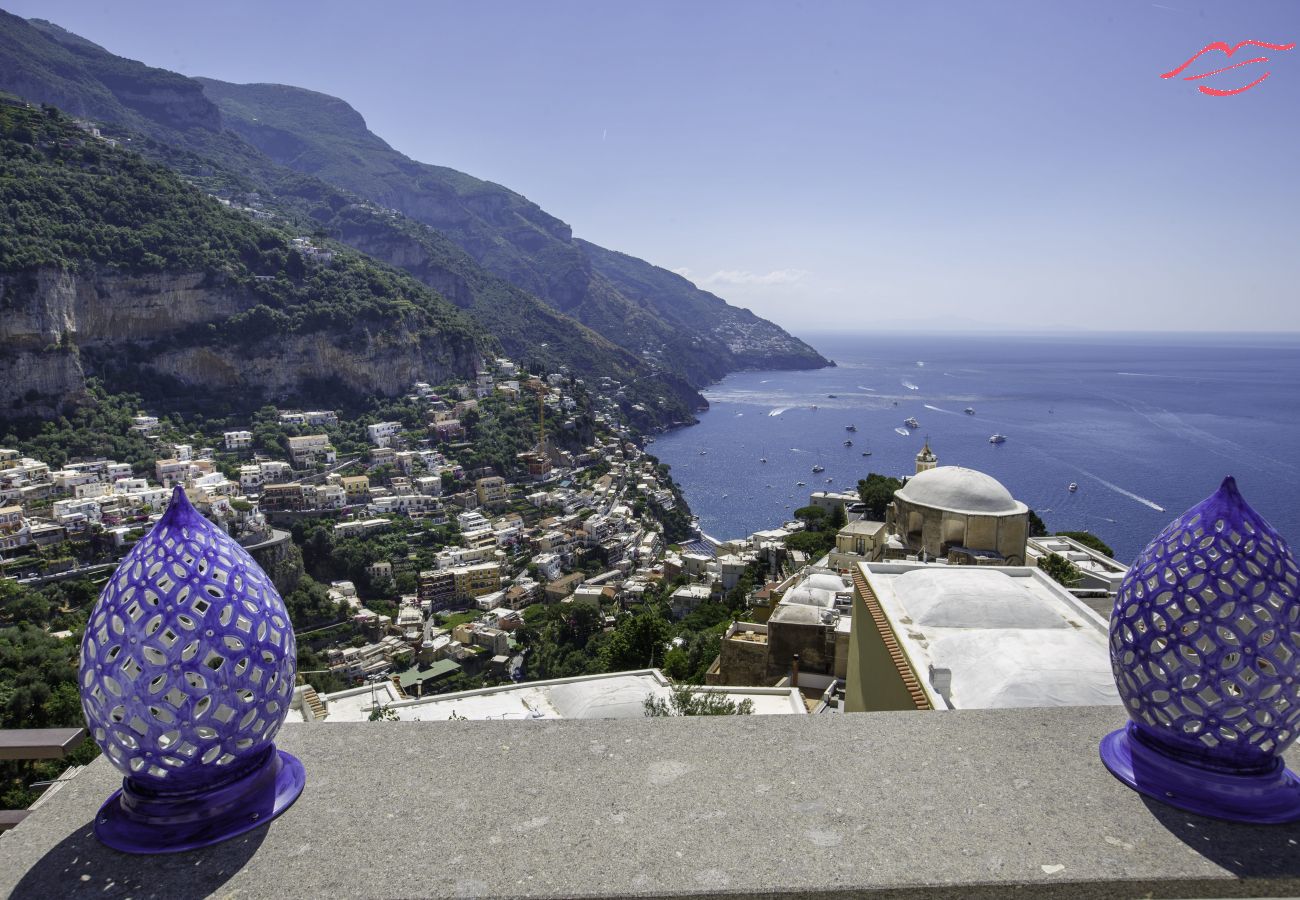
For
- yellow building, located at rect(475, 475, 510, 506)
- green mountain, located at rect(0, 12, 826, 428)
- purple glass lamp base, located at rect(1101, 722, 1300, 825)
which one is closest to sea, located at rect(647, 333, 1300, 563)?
yellow building, located at rect(475, 475, 510, 506)

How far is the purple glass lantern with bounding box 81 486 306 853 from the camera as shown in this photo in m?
1.73

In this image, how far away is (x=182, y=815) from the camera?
1.74 metres

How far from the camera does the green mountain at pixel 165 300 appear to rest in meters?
40.7

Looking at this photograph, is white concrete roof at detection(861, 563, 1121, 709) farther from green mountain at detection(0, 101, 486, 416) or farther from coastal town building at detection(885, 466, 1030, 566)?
green mountain at detection(0, 101, 486, 416)

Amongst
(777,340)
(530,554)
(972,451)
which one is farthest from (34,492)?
(777,340)

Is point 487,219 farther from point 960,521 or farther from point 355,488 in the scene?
point 960,521

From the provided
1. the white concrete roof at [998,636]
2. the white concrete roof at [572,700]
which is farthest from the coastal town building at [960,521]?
the white concrete roof at [572,700]

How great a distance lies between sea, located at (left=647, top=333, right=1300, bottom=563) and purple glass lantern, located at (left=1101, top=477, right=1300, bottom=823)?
111 ft

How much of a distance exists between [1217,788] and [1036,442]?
211 feet

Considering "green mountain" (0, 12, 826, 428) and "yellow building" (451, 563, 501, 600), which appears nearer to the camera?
"yellow building" (451, 563, 501, 600)

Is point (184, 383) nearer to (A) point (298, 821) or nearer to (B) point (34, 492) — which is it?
(B) point (34, 492)

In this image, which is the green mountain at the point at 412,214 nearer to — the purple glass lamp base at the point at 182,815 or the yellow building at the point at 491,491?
the yellow building at the point at 491,491

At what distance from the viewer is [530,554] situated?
129 ft

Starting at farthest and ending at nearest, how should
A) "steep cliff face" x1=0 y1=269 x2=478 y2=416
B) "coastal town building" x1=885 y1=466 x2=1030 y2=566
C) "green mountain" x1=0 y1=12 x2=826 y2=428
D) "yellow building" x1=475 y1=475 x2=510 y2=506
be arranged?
"green mountain" x1=0 y1=12 x2=826 y2=428, "yellow building" x1=475 y1=475 x2=510 y2=506, "steep cliff face" x1=0 y1=269 x2=478 y2=416, "coastal town building" x1=885 y1=466 x2=1030 y2=566
